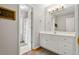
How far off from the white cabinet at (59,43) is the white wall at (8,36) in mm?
936

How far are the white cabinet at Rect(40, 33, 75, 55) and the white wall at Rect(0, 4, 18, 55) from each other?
3.07ft

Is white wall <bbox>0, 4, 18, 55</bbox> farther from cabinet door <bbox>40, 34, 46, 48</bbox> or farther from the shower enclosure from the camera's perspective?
cabinet door <bbox>40, 34, 46, 48</bbox>

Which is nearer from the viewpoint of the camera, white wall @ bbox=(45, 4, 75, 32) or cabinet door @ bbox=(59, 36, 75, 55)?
cabinet door @ bbox=(59, 36, 75, 55)

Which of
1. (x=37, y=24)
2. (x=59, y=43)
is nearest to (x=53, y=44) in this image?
(x=59, y=43)

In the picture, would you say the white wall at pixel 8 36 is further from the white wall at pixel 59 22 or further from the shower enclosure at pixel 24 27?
the white wall at pixel 59 22

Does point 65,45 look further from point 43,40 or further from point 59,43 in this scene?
point 43,40

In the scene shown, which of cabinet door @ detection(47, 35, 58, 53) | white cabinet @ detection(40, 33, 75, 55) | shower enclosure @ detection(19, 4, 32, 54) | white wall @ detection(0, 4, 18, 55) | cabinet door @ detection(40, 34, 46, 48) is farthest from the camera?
cabinet door @ detection(40, 34, 46, 48)

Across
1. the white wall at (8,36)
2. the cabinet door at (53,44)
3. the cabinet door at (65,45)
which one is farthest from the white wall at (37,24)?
the white wall at (8,36)

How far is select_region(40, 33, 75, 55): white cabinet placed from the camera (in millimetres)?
1495

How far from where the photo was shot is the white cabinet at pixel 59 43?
1495 millimetres

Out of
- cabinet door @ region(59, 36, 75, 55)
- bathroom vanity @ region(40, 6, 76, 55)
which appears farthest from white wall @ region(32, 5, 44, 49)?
cabinet door @ region(59, 36, 75, 55)

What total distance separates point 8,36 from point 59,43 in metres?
1.22

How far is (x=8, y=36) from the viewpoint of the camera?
0.92 m

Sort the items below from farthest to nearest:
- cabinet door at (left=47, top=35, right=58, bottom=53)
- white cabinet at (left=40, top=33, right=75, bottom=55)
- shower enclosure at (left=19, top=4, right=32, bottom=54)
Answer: cabinet door at (left=47, top=35, right=58, bottom=53)
shower enclosure at (left=19, top=4, right=32, bottom=54)
white cabinet at (left=40, top=33, right=75, bottom=55)
